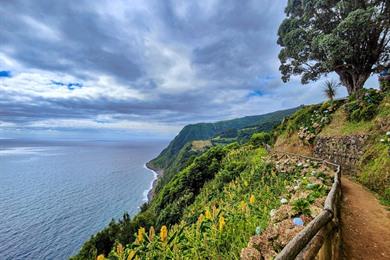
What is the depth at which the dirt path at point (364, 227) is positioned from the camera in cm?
358

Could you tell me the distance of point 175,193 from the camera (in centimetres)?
2286

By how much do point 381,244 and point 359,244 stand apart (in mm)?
379

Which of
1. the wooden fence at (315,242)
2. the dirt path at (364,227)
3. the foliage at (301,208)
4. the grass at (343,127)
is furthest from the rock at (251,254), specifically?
the grass at (343,127)

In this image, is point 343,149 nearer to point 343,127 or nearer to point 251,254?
point 343,127

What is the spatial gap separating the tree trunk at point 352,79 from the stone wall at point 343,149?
17.7ft

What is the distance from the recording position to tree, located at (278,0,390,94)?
42.5 feet

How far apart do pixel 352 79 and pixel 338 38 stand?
5.72m

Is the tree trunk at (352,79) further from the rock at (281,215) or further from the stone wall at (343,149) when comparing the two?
the rock at (281,215)

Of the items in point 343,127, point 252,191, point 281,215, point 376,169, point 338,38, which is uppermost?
point 338,38

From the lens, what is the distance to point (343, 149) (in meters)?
11.0

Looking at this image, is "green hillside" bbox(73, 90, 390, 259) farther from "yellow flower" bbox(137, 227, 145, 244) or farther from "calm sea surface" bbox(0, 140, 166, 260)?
"calm sea surface" bbox(0, 140, 166, 260)

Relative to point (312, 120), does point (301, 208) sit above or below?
below

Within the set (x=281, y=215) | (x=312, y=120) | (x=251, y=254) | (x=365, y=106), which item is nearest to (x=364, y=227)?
(x=281, y=215)

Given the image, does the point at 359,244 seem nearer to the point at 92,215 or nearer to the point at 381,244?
the point at 381,244
